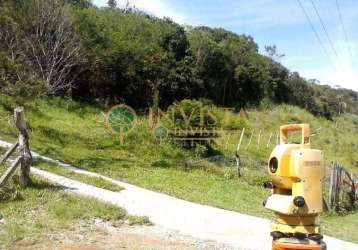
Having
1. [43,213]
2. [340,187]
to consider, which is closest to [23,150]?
[43,213]

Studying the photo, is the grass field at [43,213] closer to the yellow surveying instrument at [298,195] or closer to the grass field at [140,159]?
the grass field at [140,159]

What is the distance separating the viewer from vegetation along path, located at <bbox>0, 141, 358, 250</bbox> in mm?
7547

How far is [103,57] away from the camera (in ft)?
90.3

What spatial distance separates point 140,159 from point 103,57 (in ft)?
43.4

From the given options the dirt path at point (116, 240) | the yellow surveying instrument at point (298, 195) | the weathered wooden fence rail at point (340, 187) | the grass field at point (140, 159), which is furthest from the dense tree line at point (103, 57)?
the yellow surveying instrument at point (298, 195)

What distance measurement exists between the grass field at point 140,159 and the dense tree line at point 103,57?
226 centimetres

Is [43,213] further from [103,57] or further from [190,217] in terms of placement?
[103,57]

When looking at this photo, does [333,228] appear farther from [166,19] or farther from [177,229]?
[166,19]

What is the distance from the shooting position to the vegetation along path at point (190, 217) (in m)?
7.55

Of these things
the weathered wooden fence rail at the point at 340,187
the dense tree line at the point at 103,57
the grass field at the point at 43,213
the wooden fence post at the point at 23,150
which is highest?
the dense tree line at the point at 103,57

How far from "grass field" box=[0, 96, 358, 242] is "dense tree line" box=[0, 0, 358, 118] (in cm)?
226

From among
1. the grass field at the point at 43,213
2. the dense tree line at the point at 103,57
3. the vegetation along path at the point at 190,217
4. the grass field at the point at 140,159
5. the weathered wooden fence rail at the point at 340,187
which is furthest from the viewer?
the dense tree line at the point at 103,57

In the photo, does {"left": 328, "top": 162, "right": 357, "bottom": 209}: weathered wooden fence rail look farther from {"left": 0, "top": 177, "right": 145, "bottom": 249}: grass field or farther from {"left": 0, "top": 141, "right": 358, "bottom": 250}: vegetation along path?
{"left": 0, "top": 177, "right": 145, "bottom": 249}: grass field

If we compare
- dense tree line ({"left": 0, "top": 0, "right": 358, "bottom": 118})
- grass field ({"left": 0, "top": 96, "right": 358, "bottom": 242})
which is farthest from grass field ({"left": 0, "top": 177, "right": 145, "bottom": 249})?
dense tree line ({"left": 0, "top": 0, "right": 358, "bottom": 118})
